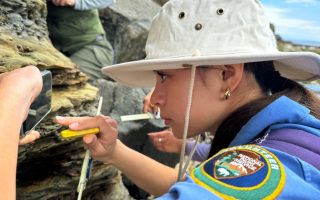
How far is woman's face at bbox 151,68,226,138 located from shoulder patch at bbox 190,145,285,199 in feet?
1.60

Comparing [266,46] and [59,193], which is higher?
[266,46]

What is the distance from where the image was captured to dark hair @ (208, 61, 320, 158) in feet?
6.02

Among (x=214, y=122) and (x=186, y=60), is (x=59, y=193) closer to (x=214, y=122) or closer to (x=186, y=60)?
(x=214, y=122)

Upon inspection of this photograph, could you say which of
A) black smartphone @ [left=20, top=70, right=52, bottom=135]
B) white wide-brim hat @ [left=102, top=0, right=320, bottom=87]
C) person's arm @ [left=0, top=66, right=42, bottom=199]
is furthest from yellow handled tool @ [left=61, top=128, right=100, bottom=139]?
person's arm @ [left=0, top=66, right=42, bottom=199]

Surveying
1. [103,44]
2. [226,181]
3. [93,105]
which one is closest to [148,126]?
[103,44]

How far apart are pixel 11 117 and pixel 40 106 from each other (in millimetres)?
569

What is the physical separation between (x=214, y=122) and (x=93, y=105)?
1.36m

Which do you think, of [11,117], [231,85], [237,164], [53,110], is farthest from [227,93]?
[53,110]

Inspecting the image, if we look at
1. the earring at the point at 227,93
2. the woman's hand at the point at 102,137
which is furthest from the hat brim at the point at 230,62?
the woman's hand at the point at 102,137

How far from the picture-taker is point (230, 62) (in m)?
1.78

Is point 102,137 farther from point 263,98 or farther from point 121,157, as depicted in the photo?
point 263,98

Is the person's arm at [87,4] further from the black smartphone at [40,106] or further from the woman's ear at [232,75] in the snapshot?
the woman's ear at [232,75]

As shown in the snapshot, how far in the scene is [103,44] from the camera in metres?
4.48

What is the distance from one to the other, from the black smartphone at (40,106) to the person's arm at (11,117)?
287 millimetres
